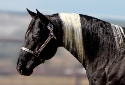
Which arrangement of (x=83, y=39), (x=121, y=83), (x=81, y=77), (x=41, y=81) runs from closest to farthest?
1. (x=121, y=83)
2. (x=83, y=39)
3. (x=81, y=77)
4. (x=41, y=81)

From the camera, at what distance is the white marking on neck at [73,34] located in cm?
378

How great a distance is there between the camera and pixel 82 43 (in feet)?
12.4

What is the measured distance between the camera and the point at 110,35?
3.75 meters

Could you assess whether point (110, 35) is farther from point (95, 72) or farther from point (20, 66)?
point (20, 66)

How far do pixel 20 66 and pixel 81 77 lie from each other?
21.0 feet

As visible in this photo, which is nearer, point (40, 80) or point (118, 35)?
point (118, 35)

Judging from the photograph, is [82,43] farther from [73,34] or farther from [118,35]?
[118,35]

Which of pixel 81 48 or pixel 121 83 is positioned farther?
pixel 81 48

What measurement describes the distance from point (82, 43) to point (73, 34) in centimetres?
12

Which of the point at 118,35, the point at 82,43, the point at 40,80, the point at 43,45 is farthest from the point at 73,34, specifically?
the point at 40,80

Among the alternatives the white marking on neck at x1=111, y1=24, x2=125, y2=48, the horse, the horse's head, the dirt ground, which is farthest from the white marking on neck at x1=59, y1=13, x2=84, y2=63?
the dirt ground

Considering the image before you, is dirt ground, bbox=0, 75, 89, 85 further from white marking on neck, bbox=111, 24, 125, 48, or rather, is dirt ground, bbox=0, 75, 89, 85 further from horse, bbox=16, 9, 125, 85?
white marking on neck, bbox=111, 24, 125, 48

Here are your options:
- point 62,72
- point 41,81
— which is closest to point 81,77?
point 62,72

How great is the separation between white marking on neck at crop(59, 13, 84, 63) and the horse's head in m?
0.12
